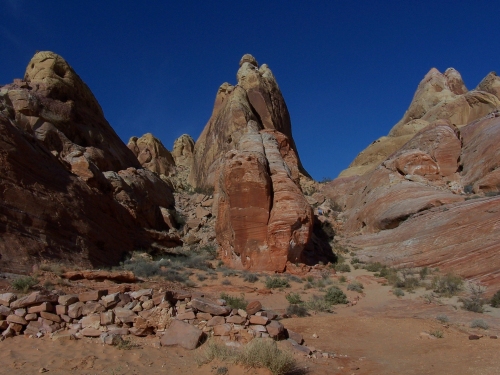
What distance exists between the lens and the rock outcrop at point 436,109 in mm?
45906

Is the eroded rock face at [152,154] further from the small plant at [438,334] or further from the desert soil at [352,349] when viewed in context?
the small plant at [438,334]

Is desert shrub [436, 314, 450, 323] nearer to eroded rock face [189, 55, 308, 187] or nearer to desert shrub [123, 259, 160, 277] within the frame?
desert shrub [123, 259, 160, 277]

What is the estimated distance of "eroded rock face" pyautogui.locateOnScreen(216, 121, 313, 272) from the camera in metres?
18.4

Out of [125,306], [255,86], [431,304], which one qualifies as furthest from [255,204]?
[255,86]

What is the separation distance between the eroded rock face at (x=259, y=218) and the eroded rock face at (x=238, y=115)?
15576 mm

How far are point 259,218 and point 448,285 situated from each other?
8596mm

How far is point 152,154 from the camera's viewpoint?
4791 centimetres

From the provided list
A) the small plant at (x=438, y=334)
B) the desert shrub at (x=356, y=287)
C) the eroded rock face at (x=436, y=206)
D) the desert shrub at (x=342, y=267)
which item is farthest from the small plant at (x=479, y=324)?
the desert shrub at (x=342, y=267)

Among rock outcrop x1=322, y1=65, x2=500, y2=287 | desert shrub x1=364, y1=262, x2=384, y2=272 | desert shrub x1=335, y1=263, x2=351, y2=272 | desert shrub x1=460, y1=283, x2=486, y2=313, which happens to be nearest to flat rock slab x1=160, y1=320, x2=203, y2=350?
desert shrub x1=460, y1=283, x2=486, y2=313

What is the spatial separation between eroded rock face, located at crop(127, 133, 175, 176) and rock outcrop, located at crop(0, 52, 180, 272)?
1516 centimetres

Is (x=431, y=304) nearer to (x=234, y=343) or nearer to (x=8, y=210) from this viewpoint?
(x=234, y=343)

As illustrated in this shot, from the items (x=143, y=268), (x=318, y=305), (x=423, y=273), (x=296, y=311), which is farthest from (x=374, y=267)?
(x=143, y=268)

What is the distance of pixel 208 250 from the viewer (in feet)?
74.1

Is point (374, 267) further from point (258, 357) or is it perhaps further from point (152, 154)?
point (152, 154)
